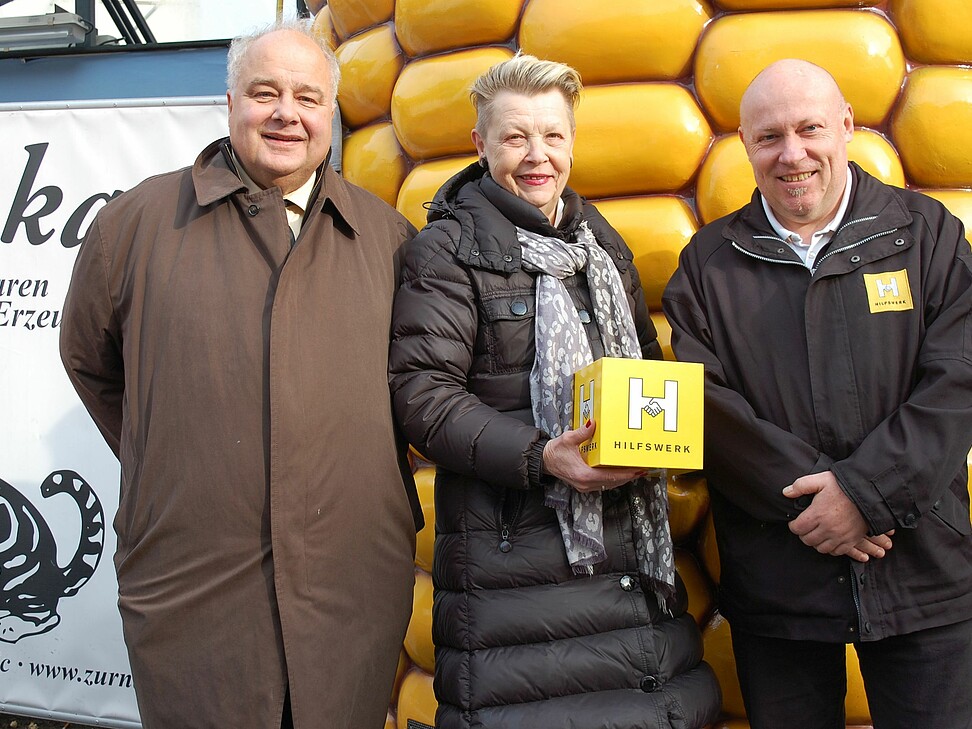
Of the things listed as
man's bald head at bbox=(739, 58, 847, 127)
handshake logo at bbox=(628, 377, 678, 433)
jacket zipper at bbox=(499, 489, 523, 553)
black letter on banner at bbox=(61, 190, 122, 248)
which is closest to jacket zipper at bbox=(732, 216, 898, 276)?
man's bald head at bbox=(739, 58, 847, 127)

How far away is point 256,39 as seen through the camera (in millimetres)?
1817

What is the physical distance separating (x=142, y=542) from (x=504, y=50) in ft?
4.91

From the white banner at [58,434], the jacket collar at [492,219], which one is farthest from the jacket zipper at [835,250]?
the white banner at [58,434]

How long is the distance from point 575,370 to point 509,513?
303 millimetres

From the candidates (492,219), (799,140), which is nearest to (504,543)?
(492,219)

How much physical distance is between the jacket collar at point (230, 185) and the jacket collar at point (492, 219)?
0.18m

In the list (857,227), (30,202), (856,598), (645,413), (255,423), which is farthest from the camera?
(30,202)

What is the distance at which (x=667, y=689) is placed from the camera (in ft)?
5.40

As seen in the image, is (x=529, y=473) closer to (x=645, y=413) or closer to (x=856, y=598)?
(x=645, y=413)

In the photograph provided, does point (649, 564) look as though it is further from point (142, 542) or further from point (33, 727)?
point (33, 727)

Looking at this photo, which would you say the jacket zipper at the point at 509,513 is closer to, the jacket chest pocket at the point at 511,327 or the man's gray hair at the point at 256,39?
the jacket chest pocket at the point at 511,327

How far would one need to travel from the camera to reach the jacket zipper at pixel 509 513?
172cm

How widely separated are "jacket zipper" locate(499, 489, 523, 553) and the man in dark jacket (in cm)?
42

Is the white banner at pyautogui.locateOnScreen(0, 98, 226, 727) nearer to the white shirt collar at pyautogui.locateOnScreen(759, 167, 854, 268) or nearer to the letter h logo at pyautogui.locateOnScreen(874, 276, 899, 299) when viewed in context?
the white shirt collar at pyautogui.locateOnScreen(759, 167, 854, 268)
